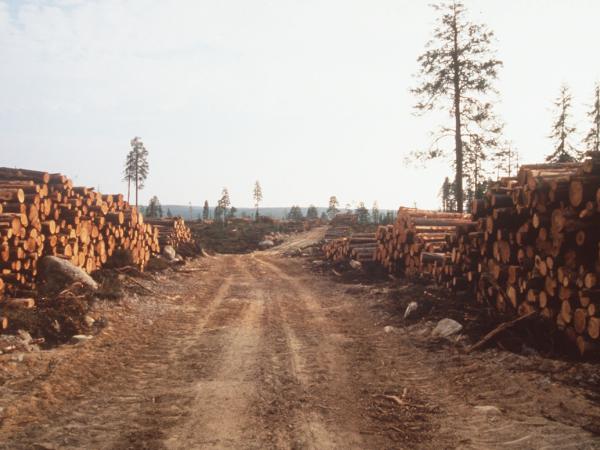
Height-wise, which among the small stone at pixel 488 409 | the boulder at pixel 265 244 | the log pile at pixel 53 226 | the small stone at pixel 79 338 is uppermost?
the log pile at pixel 53 226

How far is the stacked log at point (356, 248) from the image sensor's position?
1981 cm

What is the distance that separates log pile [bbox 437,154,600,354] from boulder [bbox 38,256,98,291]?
9.39 metres

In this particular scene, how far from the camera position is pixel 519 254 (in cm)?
880

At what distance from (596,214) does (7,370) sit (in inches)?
353

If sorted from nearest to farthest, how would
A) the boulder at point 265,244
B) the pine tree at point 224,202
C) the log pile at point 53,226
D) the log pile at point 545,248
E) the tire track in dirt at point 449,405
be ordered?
the tire track in dirt at point 449,405
the log pile at point 545,248
the log pile at point 53,226
the boulder at point 265,244
the pine tree at point 224,202

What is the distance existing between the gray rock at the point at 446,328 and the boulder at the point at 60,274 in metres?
8.14

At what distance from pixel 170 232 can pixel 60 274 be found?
15910 millimetres

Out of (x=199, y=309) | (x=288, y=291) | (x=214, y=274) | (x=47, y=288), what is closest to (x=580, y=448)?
(x=199, y=309)

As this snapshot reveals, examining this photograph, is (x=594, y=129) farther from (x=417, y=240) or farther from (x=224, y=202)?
(x=224, y=202)

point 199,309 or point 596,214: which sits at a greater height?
point 596,214

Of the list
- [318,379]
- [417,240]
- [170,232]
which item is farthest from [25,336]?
[170,232]

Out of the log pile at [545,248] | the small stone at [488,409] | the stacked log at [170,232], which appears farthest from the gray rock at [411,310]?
the stacked log at [170,232]

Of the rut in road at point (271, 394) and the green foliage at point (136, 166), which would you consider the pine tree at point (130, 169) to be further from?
the rut in road at point (271, 394)

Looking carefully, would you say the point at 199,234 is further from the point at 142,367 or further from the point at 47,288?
the point at 142,367
